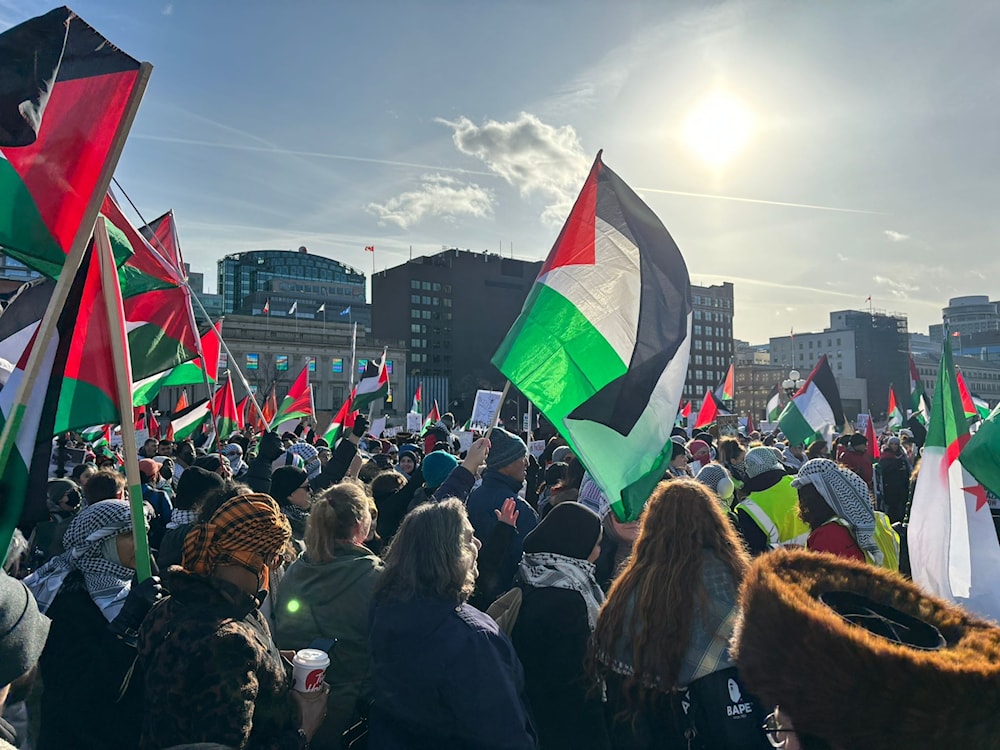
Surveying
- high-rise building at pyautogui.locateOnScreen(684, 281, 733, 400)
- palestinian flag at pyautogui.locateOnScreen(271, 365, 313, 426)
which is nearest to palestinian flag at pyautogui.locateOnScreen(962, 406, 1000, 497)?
palestinian flag at pyautogui.locateOnScreen(271, 365, 313, 426)

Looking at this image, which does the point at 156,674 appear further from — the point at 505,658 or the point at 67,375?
the point at 67,375

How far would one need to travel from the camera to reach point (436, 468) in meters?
6.39

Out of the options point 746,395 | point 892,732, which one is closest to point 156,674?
point 892,732

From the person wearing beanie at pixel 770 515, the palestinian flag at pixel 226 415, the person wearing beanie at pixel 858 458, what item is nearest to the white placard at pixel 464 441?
the palestinian flag at pixel 226 415

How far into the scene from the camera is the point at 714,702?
8.90 feet

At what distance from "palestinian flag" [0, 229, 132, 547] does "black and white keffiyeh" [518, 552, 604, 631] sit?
6.25 ft

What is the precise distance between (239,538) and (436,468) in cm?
365

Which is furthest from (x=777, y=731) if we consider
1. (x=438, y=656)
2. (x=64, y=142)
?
(x=64, y=142)

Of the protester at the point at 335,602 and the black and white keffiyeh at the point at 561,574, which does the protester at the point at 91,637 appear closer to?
the protester at the point at 335,602

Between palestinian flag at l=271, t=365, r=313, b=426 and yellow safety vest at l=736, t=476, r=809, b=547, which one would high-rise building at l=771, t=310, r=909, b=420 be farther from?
yellow safety vest at l=736, t=476, r=809, b=547

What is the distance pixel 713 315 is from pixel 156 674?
13467 centimetres

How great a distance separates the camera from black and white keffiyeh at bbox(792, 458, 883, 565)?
4500 mm

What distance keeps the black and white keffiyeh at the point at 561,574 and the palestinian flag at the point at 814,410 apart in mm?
11430

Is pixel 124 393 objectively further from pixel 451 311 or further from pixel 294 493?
pixel 451 311
